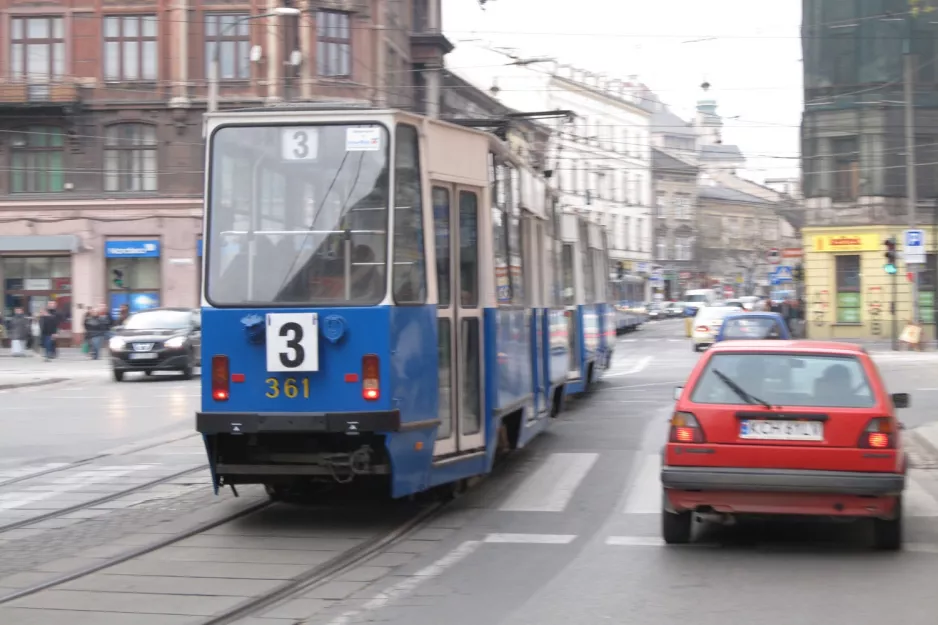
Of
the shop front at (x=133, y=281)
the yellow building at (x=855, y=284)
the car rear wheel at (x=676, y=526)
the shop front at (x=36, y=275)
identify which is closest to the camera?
the car rear wheel at (x=676, y=526)

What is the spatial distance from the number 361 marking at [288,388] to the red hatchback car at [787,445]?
2.58 meters

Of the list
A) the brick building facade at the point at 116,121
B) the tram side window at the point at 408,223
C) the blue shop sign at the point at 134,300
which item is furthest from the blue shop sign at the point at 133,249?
the tram side window at the point at 408,223

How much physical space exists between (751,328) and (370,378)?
22.3 metres

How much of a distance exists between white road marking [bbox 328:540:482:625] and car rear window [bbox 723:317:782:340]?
21.9m

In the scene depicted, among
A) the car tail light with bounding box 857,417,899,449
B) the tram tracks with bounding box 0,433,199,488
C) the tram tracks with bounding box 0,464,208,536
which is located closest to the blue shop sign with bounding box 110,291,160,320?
the tram tracks with bounding box 0,433,199,488

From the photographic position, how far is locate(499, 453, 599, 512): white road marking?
1086cm

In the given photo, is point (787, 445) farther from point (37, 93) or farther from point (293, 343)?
point (37, 93)

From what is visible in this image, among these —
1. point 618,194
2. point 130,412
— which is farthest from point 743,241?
point 130,412

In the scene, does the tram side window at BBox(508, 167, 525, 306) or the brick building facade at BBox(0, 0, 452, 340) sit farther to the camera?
the brick building facade at BBox(0, 0, 452, 340)

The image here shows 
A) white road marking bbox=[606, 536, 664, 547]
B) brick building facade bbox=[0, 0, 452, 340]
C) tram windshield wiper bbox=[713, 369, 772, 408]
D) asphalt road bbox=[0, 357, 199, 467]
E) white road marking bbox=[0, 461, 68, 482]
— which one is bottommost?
asphalt road bbox=[0, 357, 199, 467]

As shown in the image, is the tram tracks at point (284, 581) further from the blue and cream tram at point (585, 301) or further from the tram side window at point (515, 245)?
the blue and cream tram at point (585, 301)

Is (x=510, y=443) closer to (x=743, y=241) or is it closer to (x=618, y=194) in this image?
(x=618, y=194)

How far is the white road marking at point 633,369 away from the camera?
97.0 feet

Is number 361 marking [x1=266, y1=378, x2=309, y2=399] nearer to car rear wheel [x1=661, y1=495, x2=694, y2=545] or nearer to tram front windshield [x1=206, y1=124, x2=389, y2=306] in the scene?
tram front windshield [x1=206, y1=124, x2=389, y2=306]
